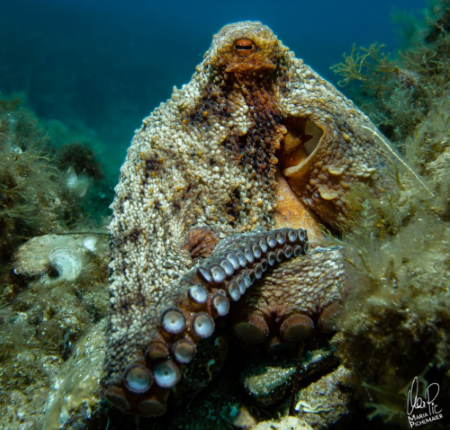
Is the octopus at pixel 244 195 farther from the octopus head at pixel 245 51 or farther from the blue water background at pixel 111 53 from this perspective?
the blue water background at pixel 111 53

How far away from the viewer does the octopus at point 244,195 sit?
2146 millimetres

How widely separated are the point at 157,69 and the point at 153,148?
2028 inches

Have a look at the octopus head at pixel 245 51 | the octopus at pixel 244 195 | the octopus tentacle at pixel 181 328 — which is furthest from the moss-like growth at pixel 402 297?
the octopus head at pixel 245 51

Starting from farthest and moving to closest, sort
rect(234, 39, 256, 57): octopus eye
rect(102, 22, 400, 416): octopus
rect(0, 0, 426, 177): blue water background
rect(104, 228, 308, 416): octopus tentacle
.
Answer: rect(0, 0, 426, 177): blue water background, rect(234, 39, 256, 57): octopus eye, rect(102, 22, 400, 416): octopus, rect(104, 228, 308, 416): octopus tentacle

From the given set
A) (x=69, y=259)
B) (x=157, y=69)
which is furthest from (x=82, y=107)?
(x=69, y=259)

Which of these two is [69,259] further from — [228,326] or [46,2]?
[46,2]

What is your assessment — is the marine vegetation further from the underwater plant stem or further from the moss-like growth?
the moss-like growth

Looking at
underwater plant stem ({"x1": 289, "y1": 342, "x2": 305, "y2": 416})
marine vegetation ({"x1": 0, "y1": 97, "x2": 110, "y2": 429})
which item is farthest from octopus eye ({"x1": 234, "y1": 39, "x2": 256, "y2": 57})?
marine vegetation ({"x1": 0, "y1": 97, "x2": 110, "y2": 429})

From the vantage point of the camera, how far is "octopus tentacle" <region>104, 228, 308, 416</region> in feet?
5.25

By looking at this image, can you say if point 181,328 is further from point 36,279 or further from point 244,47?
point 36,279

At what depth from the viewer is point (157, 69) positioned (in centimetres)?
4888

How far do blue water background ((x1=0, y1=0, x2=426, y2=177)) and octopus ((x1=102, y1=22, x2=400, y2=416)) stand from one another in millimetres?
6968

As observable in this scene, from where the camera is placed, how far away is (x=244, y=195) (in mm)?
2951

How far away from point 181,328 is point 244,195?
5.11ft
